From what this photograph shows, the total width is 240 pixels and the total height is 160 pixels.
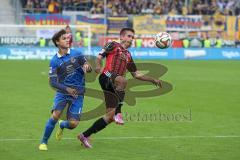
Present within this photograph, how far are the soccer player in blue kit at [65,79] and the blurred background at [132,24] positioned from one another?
2740 centimetres

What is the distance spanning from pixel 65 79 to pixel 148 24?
1394 inches

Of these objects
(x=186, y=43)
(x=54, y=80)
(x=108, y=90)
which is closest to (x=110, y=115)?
(x=108, y=90)

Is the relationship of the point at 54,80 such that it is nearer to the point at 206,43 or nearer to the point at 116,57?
the point at 116,57

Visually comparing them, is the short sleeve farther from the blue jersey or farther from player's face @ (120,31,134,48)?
player's face @ (120,31,134,48)

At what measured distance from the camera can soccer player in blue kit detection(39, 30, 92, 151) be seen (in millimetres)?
9703

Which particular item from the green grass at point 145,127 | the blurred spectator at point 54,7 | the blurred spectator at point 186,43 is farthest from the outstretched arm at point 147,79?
the blurred spectator at point 54,7

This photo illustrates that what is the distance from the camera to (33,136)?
1116cm

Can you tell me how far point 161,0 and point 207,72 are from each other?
2092 centimetres

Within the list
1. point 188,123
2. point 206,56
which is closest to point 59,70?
point 188,123

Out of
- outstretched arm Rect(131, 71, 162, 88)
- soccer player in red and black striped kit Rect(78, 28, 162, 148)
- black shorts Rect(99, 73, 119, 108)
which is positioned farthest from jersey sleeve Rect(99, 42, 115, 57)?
outstretched arm Rect(131, 71, 162, 88)

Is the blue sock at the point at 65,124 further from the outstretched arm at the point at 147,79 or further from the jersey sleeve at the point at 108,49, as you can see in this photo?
the outstretched arm at the point at 147,79

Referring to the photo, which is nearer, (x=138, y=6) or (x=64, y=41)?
(x=64, y=41)

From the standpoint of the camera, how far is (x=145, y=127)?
1255 cm

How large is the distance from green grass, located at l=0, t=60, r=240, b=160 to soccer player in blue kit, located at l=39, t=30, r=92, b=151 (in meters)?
0.51
